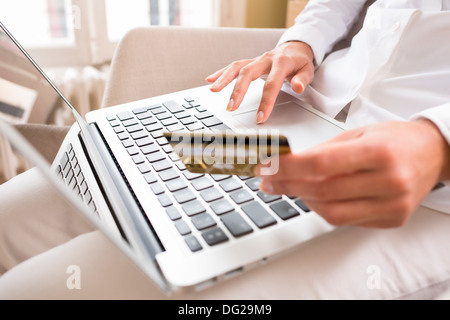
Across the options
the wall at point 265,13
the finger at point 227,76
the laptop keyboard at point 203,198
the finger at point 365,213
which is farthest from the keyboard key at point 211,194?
the wall at point 265,13

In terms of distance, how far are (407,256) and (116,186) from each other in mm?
292

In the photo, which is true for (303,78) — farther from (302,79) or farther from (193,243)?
(193,243)

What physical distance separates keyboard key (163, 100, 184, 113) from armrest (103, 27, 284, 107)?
0.14m

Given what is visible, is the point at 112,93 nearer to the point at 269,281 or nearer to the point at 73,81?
the point at 269,281

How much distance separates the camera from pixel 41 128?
0.40 m

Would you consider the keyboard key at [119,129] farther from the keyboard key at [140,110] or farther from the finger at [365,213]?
the finger at [365,213]

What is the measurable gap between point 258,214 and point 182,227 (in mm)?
66

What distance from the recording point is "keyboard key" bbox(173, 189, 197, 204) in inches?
13.1

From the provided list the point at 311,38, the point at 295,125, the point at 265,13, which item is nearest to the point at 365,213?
the point at 295,125

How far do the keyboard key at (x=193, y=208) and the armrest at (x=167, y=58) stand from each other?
40cm

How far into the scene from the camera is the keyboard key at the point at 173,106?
52cm

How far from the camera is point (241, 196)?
13.0 inches

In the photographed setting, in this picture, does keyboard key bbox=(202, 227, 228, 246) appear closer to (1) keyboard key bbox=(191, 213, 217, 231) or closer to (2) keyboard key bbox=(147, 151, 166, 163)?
(1) keyboard key bbox=(191, 213, 217, 231)
